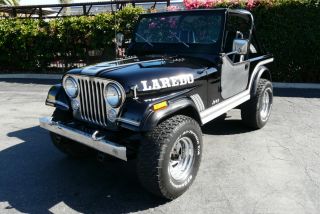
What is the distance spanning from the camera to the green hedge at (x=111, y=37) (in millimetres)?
8586

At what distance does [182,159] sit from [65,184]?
1279mm

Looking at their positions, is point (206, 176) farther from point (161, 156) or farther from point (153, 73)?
point (153, 73)

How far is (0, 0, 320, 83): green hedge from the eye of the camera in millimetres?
8586

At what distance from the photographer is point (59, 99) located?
3850mm

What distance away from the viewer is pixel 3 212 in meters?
3.13

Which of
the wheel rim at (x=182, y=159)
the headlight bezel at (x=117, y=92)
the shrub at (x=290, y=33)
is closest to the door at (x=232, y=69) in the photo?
the wheel rim at (x=182, y=159)

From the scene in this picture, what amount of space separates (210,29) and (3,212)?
300 cm

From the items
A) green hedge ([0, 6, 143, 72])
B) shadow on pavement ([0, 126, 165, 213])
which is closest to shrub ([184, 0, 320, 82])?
green hedge ([0, 6, 143, 72])

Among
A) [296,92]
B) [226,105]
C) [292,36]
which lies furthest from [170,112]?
[292,36]

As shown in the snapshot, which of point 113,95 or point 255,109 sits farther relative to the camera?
point 255,109

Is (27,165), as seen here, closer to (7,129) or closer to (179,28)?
(7,129)

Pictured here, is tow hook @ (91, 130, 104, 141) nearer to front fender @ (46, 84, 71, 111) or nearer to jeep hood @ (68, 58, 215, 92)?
jeep hood @ (68, 58, 215, 92)

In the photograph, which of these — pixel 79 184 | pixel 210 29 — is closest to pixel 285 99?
pixel 210 29

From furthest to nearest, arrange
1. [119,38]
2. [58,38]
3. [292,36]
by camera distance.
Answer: [58,38], [292,36], [119,38]
